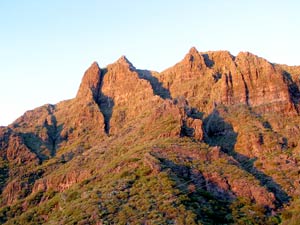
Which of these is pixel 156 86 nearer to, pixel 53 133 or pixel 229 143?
pixel 53 133

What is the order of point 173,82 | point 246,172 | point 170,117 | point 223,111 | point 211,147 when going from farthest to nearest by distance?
1. point 173,82
2. point 223,111
3. point 170,117
4. point 211,147
5. point 246,172

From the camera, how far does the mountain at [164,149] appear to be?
80.1 metres

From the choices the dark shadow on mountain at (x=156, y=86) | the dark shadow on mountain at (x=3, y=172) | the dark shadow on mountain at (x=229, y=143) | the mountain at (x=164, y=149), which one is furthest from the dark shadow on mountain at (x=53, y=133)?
the dark shadow on mountain at (x=229, y=143)

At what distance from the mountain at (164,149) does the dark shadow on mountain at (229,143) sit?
0.72 feet

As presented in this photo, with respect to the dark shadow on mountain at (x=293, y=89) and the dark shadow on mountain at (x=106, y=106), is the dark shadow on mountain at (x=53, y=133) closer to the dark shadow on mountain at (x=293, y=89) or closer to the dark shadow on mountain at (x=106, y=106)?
the dark shadow on mountain at (x=106, y=106)

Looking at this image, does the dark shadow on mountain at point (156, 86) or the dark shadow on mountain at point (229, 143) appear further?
the dark shadow on mountain at point (156, 86)

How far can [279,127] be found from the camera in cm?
10956

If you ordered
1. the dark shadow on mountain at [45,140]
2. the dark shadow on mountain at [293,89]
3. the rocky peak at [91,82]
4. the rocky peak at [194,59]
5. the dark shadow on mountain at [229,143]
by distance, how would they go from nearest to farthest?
the dark shadow on mountain at [229,143], the dark shadow on mountain at [293,89], the dark shadow on mountain at [45,140], the rocky peak at [194,59], the rocky peak at [91,82]

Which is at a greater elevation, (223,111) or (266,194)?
(223,111)

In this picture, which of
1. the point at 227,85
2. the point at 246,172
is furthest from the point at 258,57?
the point at 246,172

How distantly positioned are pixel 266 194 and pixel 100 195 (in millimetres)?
26718

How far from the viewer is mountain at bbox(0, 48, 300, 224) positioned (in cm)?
8006

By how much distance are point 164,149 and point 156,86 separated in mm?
45582

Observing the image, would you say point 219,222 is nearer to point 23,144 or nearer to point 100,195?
point 100,195
